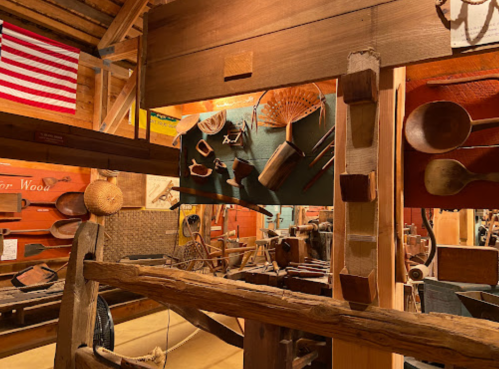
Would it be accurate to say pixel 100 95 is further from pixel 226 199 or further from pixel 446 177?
pixel 446 177

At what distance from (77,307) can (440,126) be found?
2.37 meters

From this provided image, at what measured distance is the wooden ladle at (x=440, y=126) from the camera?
53.6 inches

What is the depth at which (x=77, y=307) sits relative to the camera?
221 cm

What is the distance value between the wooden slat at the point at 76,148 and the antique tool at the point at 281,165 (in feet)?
4.56

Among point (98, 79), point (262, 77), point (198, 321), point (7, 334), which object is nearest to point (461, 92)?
point (262, 77)

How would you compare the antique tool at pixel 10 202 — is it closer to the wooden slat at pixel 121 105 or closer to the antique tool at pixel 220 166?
the wooden slat at pixel 121 105

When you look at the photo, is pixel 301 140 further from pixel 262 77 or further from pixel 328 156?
pixel 262 77

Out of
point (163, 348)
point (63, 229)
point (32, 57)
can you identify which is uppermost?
point (32, 57)

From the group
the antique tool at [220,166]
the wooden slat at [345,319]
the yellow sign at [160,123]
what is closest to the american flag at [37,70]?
the yellow sign at [160,123]

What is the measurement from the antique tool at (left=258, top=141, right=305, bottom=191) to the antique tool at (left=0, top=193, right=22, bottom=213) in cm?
385

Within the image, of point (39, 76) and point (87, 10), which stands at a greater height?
point (87, 10)

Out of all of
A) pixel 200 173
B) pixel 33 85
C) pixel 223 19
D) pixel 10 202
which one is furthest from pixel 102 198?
pixel 223 19

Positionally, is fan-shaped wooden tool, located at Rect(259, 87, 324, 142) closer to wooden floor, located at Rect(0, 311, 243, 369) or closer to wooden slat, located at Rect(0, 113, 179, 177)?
wooden slat, located at Rect(0, 113, 179, 177)

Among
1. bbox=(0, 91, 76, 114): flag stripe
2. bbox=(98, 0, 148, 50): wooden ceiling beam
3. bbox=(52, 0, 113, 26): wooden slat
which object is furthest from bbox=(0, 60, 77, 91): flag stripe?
bbox=(52, 0, 113, 26): wooden slat
